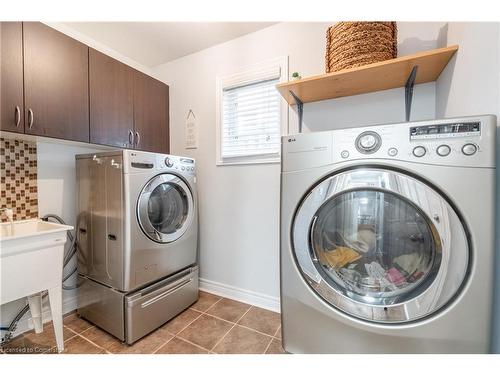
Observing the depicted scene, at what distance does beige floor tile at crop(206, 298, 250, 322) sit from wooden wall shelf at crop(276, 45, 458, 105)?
5.51 ft

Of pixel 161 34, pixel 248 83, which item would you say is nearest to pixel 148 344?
pixel 248 83

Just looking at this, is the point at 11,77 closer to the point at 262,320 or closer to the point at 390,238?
the point at 390,238

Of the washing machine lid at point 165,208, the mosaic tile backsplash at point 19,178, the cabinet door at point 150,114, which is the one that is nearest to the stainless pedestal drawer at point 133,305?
the washing machine lid at point 165,208

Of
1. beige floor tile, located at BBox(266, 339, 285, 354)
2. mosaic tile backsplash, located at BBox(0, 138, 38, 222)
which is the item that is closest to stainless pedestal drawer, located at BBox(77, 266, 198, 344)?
mosaic tile backsplash, located at BBox(0, 138, 38, 222)

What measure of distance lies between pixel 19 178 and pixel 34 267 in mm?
744

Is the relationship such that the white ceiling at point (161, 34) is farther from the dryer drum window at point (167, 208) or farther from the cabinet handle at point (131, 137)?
the dryer drum window at point (167, 208)

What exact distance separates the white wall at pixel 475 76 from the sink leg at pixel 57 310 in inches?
78.2

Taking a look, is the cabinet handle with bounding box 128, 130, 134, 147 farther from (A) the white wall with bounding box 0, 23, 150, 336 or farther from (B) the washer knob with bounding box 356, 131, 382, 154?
(B) the washer knob with bounding box 356, 131, 382, 154

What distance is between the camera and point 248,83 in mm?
1814

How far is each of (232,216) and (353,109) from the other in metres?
1.24


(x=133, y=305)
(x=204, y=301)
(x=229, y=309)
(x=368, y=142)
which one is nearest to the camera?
(x=368, y=142)

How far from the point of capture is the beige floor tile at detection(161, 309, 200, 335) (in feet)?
4.87

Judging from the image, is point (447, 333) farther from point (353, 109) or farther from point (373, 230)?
point (353, 109)

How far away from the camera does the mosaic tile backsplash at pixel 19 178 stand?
139 centimetres
